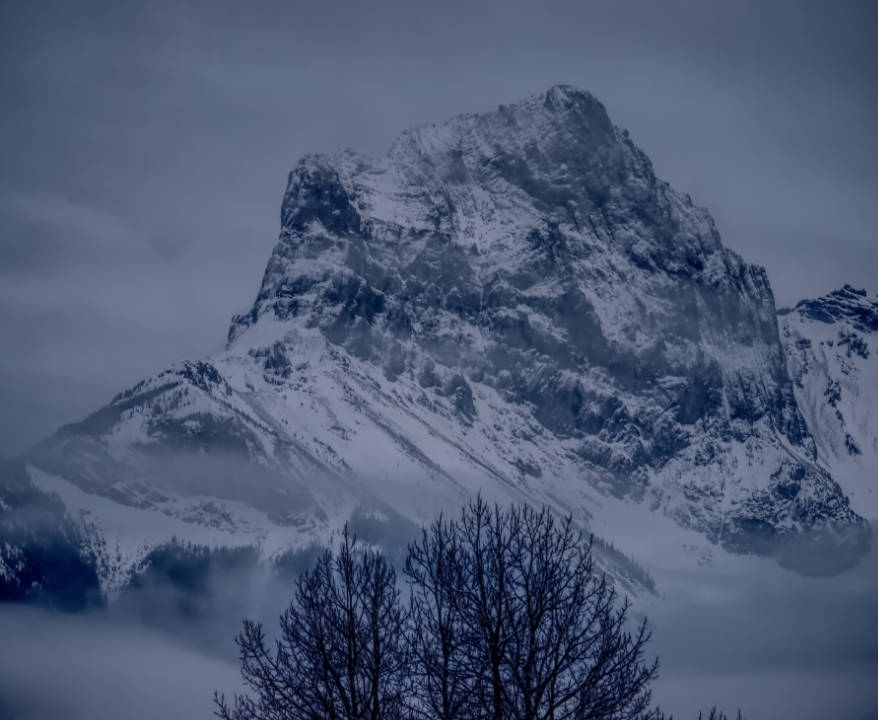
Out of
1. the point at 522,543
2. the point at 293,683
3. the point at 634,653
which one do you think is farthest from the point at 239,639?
the point at 634,653

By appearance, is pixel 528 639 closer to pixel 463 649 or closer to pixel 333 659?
pixel 463 649

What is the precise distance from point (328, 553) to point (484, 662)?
4770mm

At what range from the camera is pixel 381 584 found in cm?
3120

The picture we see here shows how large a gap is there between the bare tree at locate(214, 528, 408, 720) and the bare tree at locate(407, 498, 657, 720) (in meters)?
0.77

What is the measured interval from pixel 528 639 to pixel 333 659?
4247 millimetres

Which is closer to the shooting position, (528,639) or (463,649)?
(528,639)

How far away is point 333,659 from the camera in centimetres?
3011

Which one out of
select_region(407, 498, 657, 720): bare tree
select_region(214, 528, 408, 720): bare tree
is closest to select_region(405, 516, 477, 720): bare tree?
select_region(407, 498, 657, 720): bare tree

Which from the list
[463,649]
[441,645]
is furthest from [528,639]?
[441,645]

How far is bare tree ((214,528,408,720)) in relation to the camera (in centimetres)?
2928

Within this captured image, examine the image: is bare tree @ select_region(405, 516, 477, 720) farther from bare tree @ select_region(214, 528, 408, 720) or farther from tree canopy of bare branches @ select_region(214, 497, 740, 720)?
bare tree @ select_region(214, 528, 408, 720)

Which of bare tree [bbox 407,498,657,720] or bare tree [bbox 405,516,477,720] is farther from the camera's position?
bare tree [bbox 405,516,477,720]

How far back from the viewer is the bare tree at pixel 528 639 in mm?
28328

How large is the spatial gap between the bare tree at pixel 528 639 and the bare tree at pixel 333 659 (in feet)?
2.54
